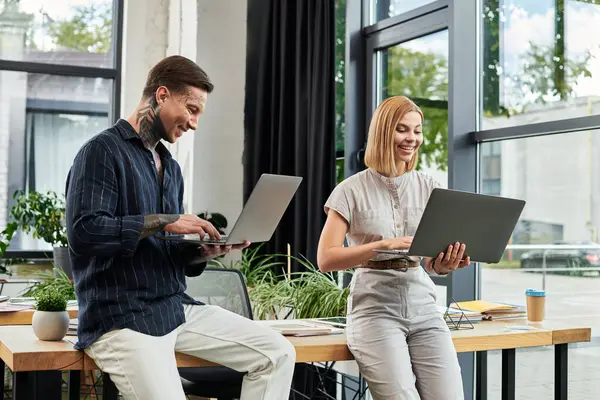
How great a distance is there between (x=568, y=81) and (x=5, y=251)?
155 inches

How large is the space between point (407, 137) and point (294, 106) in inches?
108

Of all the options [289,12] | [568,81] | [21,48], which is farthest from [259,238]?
[21,48]

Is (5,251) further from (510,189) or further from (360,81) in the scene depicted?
(510,189)

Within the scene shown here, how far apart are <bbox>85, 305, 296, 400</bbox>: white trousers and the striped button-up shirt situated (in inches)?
1.8

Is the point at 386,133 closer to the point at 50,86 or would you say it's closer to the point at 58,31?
the point at 50,86

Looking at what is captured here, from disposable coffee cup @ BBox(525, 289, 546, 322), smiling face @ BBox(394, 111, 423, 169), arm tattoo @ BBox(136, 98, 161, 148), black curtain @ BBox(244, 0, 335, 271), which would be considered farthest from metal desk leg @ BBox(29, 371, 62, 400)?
black curtain @ BBox(244, 0, 335, 271)

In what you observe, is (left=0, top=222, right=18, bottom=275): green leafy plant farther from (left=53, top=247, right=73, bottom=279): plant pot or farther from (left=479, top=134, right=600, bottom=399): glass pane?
(left=479, top=134, right=600, bottom=399): glass pane

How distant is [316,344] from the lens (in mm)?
2572

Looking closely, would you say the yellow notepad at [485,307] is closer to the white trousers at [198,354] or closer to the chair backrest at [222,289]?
the chair backrest at [222,289]

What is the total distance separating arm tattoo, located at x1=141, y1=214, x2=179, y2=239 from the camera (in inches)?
88.2

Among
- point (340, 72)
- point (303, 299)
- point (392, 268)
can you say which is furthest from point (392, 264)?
point (340, 72)

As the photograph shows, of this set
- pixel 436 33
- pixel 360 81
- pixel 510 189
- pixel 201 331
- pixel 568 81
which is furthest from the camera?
pixel 360 81

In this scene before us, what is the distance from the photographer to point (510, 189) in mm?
→ 4078

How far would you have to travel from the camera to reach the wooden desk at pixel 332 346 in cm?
226
